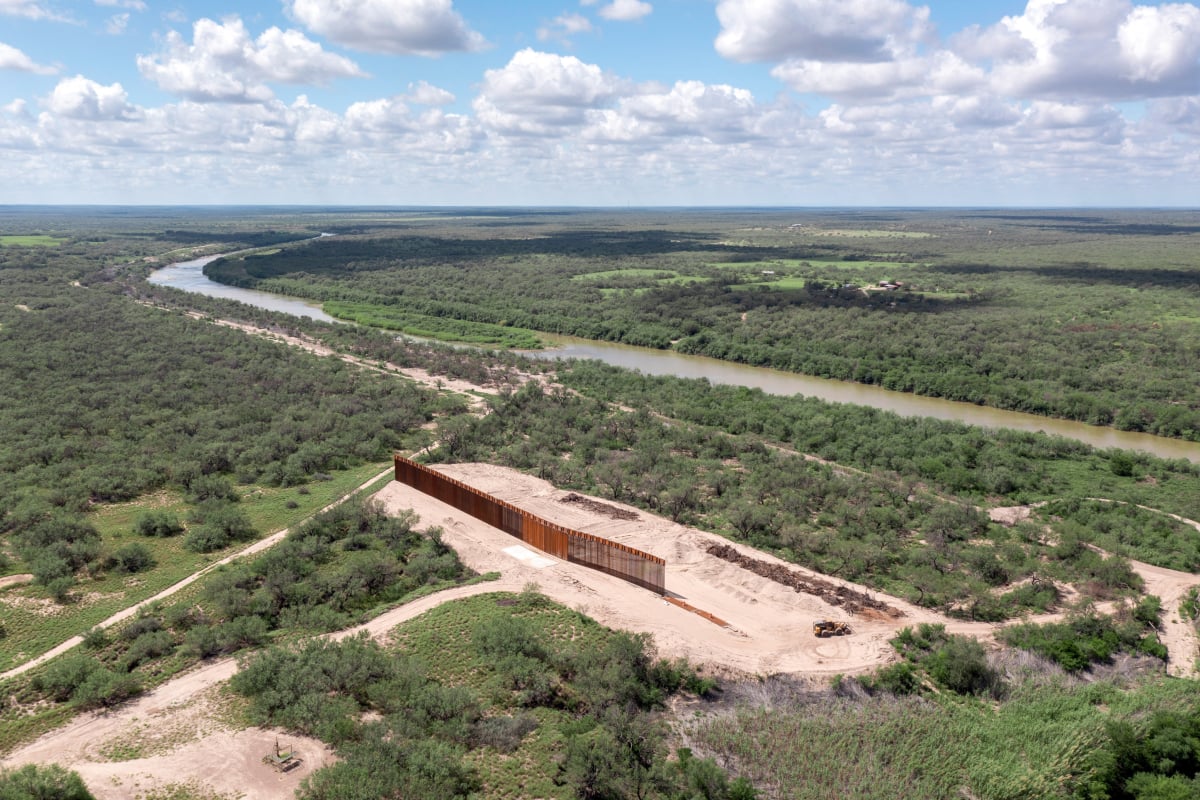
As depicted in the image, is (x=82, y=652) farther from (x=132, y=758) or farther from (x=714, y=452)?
(x=714, y=452)

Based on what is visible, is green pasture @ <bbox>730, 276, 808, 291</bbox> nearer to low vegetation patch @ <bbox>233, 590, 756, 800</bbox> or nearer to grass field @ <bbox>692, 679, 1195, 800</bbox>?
grass field @ <bbox>692, 679, 1195, 800</bbox>

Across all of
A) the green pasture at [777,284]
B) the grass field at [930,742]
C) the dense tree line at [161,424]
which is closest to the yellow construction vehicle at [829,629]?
the grass field at [930,742]

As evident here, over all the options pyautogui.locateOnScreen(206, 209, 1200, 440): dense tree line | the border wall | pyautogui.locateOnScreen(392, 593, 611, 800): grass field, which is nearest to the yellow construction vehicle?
the border wall

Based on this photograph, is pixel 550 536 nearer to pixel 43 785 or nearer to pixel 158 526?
pixel 43 785

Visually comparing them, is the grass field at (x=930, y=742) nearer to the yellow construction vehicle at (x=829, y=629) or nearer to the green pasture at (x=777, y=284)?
the yellow construction vehicle at (x=829, y=629)

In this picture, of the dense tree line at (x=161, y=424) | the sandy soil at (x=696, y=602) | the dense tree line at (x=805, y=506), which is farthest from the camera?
the dense tree line at (x=161, y=424)

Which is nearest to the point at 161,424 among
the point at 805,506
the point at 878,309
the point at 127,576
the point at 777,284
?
the point at 127,576
